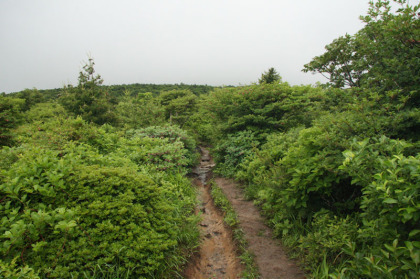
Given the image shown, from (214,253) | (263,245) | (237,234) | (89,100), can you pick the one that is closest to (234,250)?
(237,234)

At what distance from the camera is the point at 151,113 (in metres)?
12.8

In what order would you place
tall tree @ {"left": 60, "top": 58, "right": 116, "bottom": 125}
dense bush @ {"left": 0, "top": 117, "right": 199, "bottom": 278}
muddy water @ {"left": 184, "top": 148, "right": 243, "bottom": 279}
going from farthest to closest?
tall tree @ {"left": 60, "top": 58, "right": 116, "bottom": 125}, muddy water @ {"left": 184, "top": 148, "right": 243, "bottom": 279}, dense bush @ {"left": 0, "top": 117, "right": 199, "bottom": 278}

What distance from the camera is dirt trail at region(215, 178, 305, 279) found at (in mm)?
3626

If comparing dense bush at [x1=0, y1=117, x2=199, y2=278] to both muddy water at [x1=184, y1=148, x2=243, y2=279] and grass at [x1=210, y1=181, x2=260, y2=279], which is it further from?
grass at [x1=210, y1=181, x2=260, y2=279]

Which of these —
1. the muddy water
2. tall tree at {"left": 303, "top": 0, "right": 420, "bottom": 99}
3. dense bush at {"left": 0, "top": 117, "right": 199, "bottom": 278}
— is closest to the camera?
dense bush at {"left": 0, "top": 117, "right": 199, "bottom": 278}

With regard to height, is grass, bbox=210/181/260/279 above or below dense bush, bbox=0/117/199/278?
below

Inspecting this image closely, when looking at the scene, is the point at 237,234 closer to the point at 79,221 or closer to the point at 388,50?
the point at 79,221

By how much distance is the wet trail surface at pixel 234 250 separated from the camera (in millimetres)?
3768

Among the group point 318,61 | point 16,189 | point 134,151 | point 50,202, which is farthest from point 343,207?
point 134,151

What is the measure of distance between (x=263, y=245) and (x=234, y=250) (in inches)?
25.1

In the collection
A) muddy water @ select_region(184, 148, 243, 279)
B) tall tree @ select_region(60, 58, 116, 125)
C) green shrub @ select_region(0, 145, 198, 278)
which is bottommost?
muddy water @ select_region(184, 148, 243, 279)

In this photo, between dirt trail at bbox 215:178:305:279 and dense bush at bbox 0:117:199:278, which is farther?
dirt trail at bbox 215:178:305:279

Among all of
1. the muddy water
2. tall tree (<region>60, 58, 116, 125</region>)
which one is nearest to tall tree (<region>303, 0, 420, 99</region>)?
the muddy water

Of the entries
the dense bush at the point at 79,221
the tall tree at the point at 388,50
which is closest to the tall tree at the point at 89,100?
the dense bush at the point at 79,221
